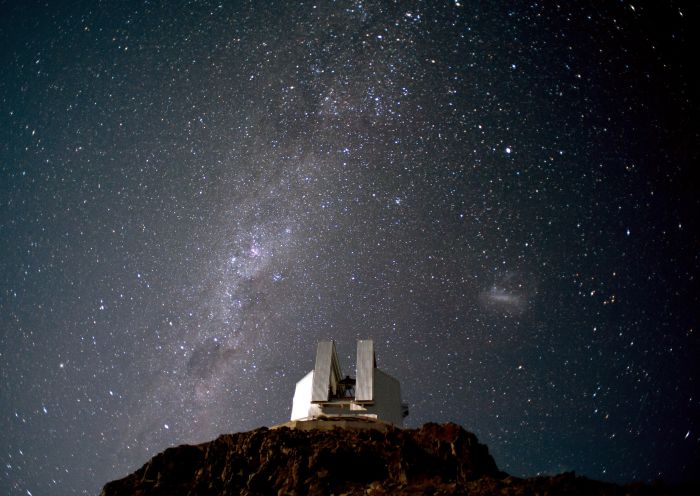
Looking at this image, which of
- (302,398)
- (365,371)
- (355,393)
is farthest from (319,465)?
(302,398)

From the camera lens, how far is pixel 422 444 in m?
13.4

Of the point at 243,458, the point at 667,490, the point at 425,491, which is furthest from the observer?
the point at 243,458

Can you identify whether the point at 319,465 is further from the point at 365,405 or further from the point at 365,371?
the point at 365,371

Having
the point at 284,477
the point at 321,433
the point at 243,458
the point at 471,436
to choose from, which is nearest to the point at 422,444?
the point at 471,436

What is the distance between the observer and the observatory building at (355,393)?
18.7 metres

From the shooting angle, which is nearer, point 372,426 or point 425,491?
point 425,491

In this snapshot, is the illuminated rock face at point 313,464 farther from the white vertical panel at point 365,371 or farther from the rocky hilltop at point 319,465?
the white vertical panel at point 365,371

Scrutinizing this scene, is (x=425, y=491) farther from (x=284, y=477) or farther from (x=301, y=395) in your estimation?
(x=301, y=395)

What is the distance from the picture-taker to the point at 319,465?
12016mm

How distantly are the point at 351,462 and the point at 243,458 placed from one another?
3.25 m

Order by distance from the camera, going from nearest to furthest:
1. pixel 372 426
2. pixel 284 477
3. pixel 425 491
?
pixel 425 491, pixel 284 477, pixel 372 426

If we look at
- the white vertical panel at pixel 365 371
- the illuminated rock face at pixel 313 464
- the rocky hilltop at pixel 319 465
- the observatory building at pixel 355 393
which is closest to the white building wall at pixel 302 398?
the observatory building at pixel 355 393

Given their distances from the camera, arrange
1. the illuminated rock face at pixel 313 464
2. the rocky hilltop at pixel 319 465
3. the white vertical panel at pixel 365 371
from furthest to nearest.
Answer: the white vertical panel at pixel 365 371
the illuminated rock face at pixel 313 464
the rocky hilltop at pixel 319 465

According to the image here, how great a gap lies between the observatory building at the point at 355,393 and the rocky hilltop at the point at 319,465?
4.27 meters
